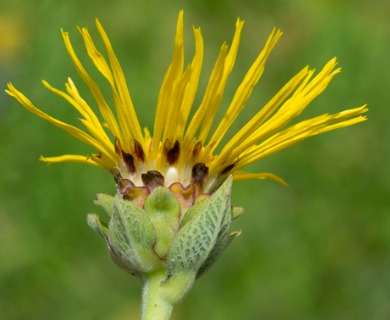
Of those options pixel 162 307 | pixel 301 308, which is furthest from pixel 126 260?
pixel 301 308

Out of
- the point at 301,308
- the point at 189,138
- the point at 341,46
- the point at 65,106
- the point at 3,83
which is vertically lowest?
the point at 301,308

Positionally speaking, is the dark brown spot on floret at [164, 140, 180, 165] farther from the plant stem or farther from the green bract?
the plant stem

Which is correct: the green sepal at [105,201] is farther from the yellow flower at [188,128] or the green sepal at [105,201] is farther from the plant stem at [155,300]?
the plant stem at [155,300]

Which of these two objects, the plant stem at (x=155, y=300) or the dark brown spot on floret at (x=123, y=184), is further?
the dark brown spot on floret at (x=123, y=184)

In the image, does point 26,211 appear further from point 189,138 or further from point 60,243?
point 189,138

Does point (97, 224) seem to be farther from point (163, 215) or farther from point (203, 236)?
point (203, 236)

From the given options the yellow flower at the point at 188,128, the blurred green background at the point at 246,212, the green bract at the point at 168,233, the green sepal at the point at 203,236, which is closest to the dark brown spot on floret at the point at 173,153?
the yellow flower at the point at 188,128

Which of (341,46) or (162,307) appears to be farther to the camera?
(341,46)
